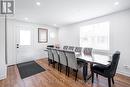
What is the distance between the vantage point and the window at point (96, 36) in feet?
12.5

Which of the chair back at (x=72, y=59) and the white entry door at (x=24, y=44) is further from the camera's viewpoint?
the white entry door at (x=24, y=44)

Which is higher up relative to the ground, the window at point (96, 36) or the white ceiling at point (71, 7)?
the white ceiling at point (71, 7)

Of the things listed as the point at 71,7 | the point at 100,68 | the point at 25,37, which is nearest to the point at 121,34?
the point at 100,68

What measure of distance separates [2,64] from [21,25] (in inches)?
111

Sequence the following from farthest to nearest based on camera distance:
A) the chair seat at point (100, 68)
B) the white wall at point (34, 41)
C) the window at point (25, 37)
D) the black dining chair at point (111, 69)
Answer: the window at point (25, 37), the white wall at point (34, 41), the chair seat at point (100, 68), the black dining chair at point (111, 69)

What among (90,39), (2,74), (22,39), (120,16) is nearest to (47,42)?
(22,39)

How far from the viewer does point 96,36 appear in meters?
4.23

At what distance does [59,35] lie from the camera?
696 centimetres

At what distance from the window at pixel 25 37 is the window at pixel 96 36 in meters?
3.37

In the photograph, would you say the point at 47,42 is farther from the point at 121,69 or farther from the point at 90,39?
the point at 121,69

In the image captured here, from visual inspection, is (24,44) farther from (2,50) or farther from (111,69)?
(111,69)

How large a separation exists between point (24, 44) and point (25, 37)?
44cm

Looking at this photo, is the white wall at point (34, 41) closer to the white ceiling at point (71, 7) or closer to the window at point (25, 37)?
the window at point (25, 37)

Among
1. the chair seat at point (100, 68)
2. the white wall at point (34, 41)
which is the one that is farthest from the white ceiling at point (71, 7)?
the chair seat at point (100, 68)
